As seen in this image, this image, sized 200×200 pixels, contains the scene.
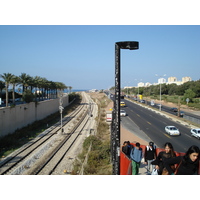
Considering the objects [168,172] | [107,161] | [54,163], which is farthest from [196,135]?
[168,172]

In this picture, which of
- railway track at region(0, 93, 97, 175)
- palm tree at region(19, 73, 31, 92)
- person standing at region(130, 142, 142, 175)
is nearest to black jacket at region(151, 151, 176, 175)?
person standing at region(130, 142, 142, 175)

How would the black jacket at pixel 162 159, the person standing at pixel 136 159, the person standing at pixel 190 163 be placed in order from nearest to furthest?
the person standing at pixel 190 163 < the black jacket at pixel 162 159 < the person standing at pixel 136 159

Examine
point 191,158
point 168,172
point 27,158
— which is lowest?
point 27,158

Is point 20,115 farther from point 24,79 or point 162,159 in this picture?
point 162,159

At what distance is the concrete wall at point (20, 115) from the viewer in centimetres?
2365

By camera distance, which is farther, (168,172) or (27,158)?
(27,158)

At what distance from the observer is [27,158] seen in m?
16.5

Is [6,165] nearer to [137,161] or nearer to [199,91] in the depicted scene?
[137,161]

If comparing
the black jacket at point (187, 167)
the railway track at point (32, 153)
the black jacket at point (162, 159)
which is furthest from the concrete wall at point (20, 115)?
the black jacket at point (187, 167)

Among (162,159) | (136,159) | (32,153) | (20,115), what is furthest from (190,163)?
(20,115)

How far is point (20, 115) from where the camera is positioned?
28.5 meters

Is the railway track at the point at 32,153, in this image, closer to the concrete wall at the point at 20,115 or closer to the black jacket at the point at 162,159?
the concrete wall at the point at 20,115

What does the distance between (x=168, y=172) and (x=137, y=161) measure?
7.21 ft

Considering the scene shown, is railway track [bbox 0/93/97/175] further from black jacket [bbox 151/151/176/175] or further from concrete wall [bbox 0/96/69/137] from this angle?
black jacket [bbox 151/151/176/175]
